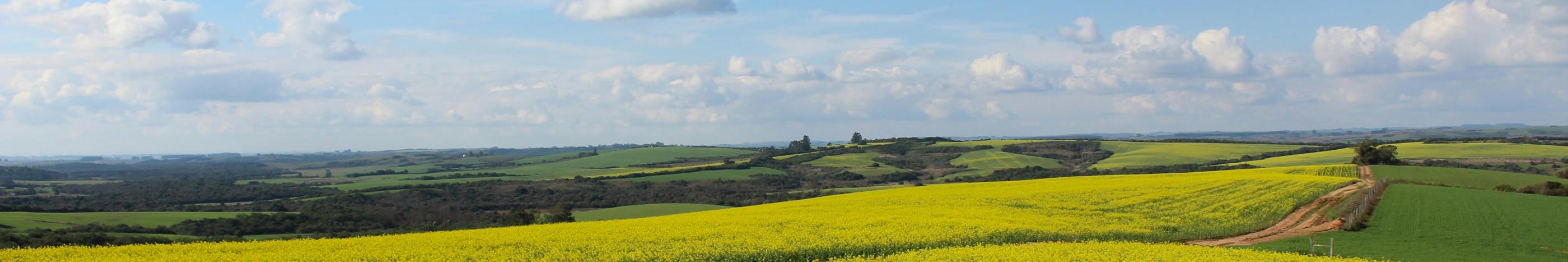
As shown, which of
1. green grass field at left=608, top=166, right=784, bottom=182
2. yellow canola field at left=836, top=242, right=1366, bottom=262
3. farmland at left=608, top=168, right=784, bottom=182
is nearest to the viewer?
yellow canola field at left=836, top=242, right=1366, bottom=262

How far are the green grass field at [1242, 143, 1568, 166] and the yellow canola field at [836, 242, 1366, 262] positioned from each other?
67.0 meters

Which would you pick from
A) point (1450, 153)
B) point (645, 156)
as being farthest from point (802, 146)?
point (1450, 153)

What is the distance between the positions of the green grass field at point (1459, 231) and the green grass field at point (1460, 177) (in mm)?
12840

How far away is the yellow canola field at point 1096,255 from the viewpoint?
21.0 meters

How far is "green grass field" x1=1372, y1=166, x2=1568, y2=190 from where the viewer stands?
5712 cm

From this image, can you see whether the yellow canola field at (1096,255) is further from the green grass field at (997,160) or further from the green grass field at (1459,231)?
the green grass field at (997,160)

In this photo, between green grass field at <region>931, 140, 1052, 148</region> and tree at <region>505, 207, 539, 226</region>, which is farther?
green grass field at <region>931, 140, 1052, 148</region>

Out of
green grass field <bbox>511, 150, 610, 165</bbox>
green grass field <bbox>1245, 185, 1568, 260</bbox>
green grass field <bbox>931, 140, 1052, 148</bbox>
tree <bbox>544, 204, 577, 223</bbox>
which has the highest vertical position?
green grass field <bbox>931, 140, 1052, 148</bbox>

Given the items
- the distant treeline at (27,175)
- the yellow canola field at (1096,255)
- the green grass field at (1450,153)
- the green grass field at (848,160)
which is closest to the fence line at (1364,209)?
the yellow canola field at (1096,255)

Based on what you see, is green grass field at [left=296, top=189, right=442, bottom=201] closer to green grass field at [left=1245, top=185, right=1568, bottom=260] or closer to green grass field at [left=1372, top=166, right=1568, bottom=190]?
green grass field at [left=1245, top=185, right=1568, bottom=260]

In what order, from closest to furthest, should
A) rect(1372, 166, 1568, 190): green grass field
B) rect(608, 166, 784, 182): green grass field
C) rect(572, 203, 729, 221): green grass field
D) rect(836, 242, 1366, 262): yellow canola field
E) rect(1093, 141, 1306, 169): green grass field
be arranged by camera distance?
rect(836, 242, 1366, 262): yellow canola field < rect(1372, 166, 1568, 190): green grass field < rect(572, 203, 729, 221): green grass field < rect(1093, 141, 1306, 169): green grass field < rect(608, 166, 784, 182): green grass field

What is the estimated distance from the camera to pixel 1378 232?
111 feet

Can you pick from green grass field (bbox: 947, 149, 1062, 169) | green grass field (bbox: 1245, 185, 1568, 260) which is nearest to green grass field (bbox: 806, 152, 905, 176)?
green grass field (bbox: 947, 149, 1062, 169)

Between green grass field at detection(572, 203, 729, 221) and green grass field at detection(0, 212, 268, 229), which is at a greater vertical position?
green grass field at detection(0, 212, 268, 229)
